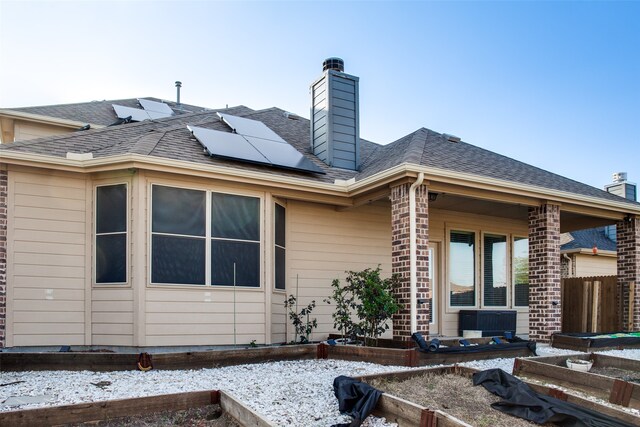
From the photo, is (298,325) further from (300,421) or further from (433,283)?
(300,421)

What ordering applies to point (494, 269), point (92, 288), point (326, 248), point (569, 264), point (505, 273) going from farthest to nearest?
point (569, 264) → point (505, 273) → point (494, 269) → point (326, 248) → point (92, 288)

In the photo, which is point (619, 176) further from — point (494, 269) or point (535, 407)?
point (535, 407)

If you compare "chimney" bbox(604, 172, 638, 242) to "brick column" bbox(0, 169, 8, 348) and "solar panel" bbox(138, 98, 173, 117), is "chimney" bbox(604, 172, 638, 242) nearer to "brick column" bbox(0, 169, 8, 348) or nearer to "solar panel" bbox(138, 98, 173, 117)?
"solar panel" bbox(138, 98, 173, 117)

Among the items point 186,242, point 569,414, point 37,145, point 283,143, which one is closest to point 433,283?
point 283,143

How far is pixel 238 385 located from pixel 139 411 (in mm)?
1227

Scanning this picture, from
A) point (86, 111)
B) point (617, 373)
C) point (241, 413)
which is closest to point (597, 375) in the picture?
point (617, 373)

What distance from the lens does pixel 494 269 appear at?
36.9ft

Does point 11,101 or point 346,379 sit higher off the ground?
point 11,101

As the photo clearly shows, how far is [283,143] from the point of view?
965 centimetres

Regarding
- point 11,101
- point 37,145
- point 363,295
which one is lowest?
point 363,295

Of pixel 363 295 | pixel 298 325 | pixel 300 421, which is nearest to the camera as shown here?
pixel 300 421

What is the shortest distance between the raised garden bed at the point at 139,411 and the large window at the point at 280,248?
4.04m

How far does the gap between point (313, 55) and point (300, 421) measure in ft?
30.1

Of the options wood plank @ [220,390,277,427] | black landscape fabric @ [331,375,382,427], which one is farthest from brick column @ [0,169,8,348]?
black landscape fabric @ [331,375,382,427]
